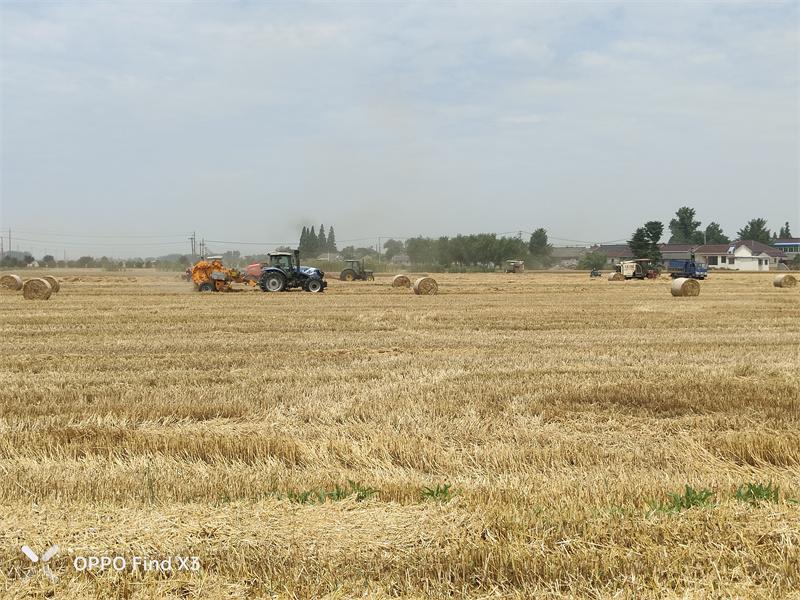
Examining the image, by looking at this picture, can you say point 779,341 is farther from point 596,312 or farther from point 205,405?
point 205,405

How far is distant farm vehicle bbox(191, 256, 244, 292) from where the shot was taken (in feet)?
101

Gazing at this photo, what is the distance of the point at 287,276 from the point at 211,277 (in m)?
3.25

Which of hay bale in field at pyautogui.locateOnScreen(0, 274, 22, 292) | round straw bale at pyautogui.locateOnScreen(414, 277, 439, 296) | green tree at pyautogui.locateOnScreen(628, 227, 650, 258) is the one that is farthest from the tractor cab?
green tree at pyautogui.locateOnScreen(628, 227, 650, 258)

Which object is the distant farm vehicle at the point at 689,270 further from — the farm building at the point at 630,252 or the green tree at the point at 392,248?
the green tree at the point at 392,248

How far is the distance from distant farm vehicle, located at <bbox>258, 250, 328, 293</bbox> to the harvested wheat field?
17.6 meters

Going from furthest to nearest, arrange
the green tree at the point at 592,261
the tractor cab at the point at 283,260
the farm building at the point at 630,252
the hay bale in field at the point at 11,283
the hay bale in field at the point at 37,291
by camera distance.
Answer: the farm building at the point at 630,252
the green tree at the point at 592,261
the tractor cab at the point at 283,260
the hay bale in field at the point at 11,283
the hay bale in field at the point at 37,291

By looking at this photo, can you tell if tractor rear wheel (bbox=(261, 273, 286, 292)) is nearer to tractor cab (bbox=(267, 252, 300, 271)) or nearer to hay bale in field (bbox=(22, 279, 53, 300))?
tractor cab (bbox=(267, 252, 300, 271))

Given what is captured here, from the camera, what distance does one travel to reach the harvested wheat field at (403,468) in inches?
144

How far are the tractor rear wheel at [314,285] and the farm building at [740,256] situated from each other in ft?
272

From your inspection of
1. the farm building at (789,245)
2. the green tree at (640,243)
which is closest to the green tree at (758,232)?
the farm building at (789,245)

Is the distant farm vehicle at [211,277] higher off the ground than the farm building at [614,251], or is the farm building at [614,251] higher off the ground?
the farm building at [614,251]

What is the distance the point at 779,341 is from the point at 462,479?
1111 centimetres

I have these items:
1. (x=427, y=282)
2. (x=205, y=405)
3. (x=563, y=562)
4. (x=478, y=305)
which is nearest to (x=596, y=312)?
(x=478, y=305)

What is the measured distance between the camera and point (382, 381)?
31.1 ft
